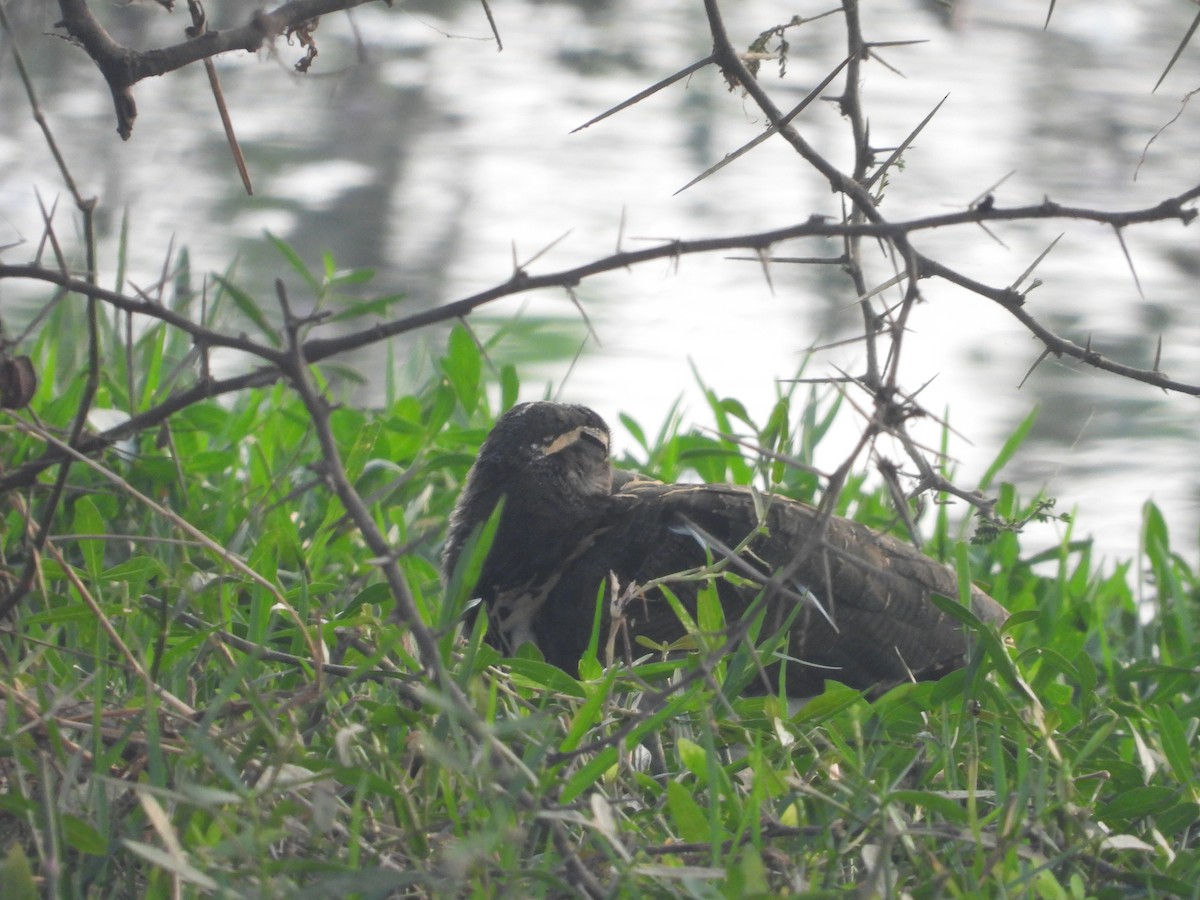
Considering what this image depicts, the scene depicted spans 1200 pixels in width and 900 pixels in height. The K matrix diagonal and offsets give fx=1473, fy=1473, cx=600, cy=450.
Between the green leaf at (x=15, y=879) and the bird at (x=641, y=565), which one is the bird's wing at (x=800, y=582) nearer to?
the bird at (x=641, y=565)

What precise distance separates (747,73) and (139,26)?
611 cm

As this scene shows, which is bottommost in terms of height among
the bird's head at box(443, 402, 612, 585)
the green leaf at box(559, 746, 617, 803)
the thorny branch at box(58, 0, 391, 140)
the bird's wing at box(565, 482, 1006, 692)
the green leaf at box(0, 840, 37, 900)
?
the bird's wing at box(565, 482, 1006, 692)

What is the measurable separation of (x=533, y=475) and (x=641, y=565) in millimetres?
320

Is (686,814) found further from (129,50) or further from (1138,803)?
(129,50)

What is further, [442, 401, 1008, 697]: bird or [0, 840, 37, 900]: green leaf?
[442, 401, 1008, 697]: bird

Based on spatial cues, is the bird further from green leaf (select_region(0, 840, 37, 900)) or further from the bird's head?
green leaf (select_region(0, 840, 37, 900))

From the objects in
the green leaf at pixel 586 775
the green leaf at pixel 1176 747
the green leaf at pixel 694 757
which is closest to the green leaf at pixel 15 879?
the green leaf at pixel 586 775

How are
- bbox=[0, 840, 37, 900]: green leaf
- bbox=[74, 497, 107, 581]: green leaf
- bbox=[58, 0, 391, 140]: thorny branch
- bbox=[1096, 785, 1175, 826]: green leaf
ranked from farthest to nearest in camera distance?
bbox=[74, 497, 107, 581]: green leaf < bbox=[1096, 785, 1175, 826]: green leaf < bbox=[58, 0, 391, 140]: thorny branch < bbox=[0, 840, 37, 900]: green leaf

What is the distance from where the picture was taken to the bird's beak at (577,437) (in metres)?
3.39

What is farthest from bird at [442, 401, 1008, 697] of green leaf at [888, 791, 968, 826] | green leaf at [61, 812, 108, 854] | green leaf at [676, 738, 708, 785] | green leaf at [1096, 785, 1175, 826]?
green leaf at [61, 812, 108, 854]

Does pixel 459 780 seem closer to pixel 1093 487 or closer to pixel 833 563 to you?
pixel 833 563

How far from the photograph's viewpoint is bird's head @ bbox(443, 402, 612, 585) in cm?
332

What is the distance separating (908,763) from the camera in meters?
2.74

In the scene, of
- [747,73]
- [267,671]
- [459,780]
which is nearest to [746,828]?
[459,780]
